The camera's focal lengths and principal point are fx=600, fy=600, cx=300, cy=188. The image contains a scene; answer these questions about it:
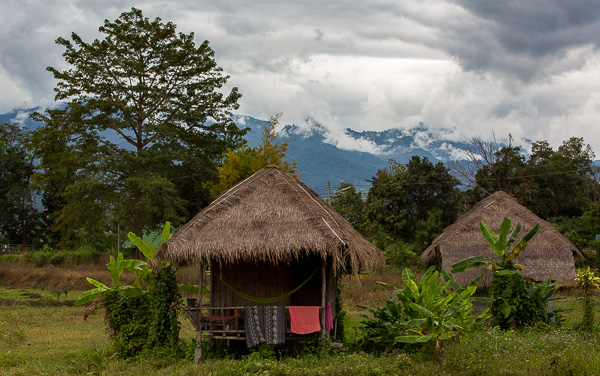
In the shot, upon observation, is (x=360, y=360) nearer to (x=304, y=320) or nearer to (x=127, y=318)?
(x=304, y=320)

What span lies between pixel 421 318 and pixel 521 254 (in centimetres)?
916

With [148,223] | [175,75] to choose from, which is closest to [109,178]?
[148,223]

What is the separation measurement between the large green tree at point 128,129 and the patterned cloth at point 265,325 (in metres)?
15.8

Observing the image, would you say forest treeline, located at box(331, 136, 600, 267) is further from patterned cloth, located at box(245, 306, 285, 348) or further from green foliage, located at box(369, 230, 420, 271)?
patterned cloth, located at box(245, 306, 285, 348)

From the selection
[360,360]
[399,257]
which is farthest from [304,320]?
[399,257]

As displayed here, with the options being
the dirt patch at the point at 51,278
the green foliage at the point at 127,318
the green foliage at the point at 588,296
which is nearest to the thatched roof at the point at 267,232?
the green foliage at the point at 127,318

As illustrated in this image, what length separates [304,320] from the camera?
11.1 meters

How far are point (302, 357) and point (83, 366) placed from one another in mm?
3958

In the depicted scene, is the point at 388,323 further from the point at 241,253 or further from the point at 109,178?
the point at 109,178

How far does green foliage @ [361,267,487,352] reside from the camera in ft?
33.2

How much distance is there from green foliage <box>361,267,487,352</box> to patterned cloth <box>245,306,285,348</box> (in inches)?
74.2

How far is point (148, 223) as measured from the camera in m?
27.7

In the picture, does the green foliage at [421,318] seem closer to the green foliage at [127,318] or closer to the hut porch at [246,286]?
the hut porch at [246,286]

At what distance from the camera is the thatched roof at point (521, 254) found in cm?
1800
